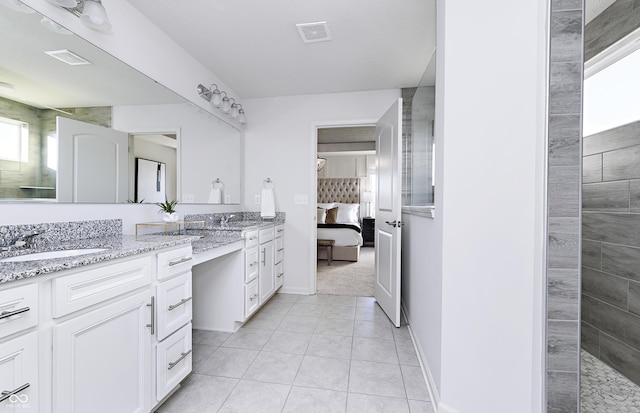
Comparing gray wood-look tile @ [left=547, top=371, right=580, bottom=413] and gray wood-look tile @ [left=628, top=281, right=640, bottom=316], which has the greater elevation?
gray wood-look tile @ [left=628, top=281, right=640, bottom=316]

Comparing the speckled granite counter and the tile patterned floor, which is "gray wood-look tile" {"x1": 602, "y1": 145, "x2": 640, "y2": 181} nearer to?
the tile patterned floor

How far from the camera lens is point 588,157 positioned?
118cm

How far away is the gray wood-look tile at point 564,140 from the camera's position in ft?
3.84

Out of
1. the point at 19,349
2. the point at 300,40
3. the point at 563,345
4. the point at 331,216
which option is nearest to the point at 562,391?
the point at 563,345

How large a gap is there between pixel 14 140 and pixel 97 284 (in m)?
0.86

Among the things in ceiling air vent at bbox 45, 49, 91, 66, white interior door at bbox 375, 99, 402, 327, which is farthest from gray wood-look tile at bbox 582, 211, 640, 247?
ceiling air vent at bbox 45, 49, 91, 66

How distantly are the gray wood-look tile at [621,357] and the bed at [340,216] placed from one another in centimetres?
403

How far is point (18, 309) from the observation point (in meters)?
0.85

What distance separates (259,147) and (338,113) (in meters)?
1.05

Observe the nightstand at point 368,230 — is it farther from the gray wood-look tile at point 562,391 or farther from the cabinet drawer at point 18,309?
the cabinet drawer at point 18,309

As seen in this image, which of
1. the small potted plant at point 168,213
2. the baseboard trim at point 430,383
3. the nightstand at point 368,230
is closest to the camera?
the baseboard trim at point 430,383

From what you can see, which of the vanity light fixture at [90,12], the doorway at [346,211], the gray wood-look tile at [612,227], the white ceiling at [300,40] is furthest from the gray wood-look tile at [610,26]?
the doorway at [346,211]

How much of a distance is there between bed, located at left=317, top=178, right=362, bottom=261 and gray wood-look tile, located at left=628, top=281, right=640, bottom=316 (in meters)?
4.09

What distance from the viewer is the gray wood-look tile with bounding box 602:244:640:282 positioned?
1.12 meters
